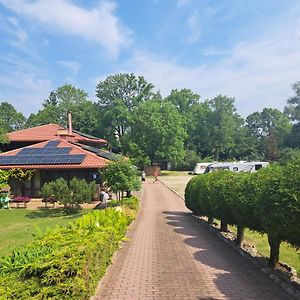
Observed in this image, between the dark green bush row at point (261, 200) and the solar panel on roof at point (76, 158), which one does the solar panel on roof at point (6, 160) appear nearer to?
the solar panel on roof at point (76, 158)

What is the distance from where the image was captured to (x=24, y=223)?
808 inches

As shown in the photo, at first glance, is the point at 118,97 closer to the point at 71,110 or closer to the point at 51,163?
the point at 71,110

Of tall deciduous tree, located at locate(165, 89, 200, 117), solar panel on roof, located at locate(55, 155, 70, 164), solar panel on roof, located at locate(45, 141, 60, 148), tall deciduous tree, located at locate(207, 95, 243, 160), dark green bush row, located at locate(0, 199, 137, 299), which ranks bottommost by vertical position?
dark green bush row, located at locate(0, 199, 137, 299)

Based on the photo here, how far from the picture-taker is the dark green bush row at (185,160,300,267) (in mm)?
7988

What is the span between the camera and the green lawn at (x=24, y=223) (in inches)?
614

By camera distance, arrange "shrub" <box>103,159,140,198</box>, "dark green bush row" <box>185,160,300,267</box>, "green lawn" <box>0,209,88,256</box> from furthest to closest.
A: "shrub" <box>103,159,140,198</box> → "green lawn" <box>0,209,88,256</box> → "dark green bush row" <box>185,160,300,267</box>

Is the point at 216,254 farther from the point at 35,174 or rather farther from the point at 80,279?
the point at 35,174

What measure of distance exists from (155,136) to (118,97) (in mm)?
18195

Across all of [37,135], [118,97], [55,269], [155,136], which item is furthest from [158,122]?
[55,269]

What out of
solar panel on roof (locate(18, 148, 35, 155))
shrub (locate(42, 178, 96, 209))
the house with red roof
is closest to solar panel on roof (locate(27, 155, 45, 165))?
the house with red roof

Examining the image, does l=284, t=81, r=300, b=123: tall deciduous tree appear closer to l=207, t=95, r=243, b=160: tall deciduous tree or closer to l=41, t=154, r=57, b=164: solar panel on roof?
l=207, t=95, r=243, b=160: tall deciduous tree

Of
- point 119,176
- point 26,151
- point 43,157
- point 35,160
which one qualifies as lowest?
point 119,176

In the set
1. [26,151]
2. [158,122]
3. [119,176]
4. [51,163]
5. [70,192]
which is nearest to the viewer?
[119,176]

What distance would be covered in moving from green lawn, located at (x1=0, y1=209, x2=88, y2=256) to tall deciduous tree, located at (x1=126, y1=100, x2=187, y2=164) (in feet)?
124
